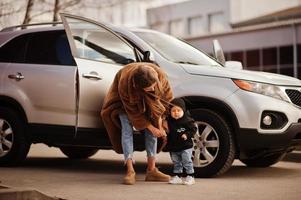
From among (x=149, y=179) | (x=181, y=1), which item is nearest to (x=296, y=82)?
(x=149, y=179)

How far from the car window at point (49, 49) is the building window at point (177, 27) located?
50968mm

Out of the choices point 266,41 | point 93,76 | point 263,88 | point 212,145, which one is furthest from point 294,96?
point 266,41

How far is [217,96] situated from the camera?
7.68 meters

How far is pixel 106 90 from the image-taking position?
795 cm

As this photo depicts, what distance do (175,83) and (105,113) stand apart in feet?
2.98

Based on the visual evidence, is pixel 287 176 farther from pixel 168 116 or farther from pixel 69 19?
pixel 69 19

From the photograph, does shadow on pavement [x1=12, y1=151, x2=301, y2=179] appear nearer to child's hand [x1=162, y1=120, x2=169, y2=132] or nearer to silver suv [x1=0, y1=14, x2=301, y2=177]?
silver suv [x1=0, y1=14, x2=301, y2=177]

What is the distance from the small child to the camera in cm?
724

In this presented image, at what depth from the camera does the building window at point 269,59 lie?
4034cm

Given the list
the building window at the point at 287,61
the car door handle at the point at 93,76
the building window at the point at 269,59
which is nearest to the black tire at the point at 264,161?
the car door handle at the point at 93,76

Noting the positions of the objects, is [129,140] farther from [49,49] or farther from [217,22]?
[217,22]

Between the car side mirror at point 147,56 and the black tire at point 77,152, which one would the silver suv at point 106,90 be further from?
the black tire at point 77,152

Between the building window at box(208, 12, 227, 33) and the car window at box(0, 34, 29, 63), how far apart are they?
47856 millimetres

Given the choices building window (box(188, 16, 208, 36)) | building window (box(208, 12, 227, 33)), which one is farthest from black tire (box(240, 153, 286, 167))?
building window (box(188, 16, 208, 36))
